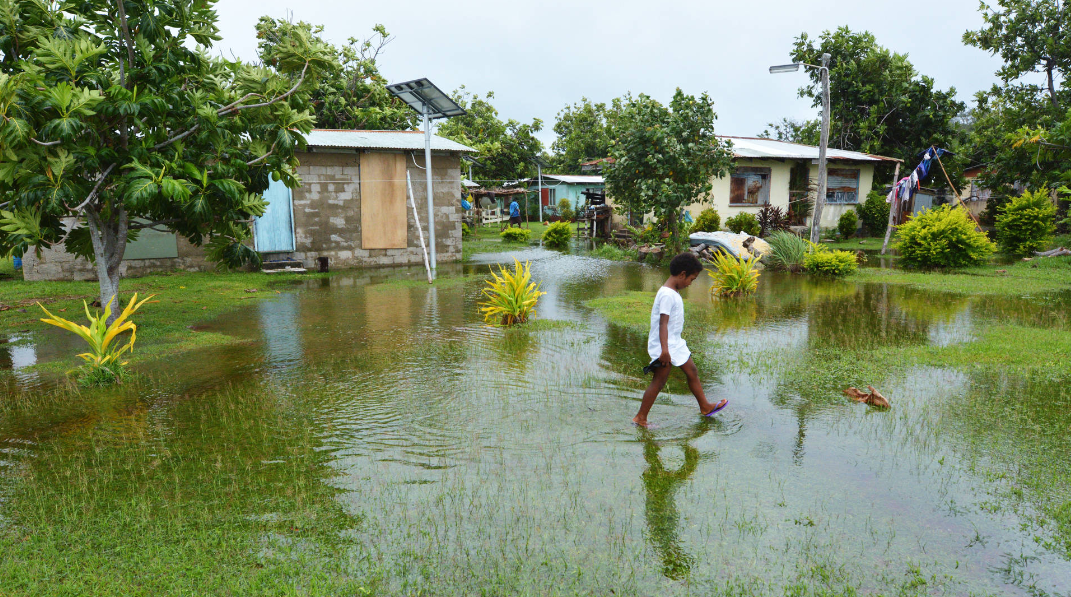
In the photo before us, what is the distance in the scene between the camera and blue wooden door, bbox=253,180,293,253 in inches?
664

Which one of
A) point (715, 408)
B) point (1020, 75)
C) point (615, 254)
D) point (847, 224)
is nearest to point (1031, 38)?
point (1020, 75)

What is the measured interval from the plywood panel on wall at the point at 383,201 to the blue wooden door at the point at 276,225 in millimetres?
1948

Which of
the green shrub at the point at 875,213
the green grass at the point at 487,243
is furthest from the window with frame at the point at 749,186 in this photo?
the green grass at the point at 487,243

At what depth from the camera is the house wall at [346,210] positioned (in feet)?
56.9

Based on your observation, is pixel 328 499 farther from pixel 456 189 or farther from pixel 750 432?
pixel 456 189

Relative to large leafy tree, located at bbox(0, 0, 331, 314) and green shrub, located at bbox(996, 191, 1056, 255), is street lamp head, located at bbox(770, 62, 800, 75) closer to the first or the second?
green shrub, located at bbox(996, 191, 1056, 255)

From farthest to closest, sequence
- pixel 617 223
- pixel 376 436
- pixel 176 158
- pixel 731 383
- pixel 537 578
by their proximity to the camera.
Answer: pixel 617 223 → pixel 176 158 → pixel 731 383 → pixel 376 436 → pixel 537 578

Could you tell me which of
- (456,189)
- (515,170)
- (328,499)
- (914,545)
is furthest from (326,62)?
(515,170)

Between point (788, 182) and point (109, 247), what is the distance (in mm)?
23374

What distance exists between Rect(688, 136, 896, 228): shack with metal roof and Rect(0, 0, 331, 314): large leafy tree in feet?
57.9

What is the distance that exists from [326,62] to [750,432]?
23.4 feet

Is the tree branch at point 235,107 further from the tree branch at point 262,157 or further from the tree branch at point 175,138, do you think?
the tree branch at point 262,157

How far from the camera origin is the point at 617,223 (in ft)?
91.7

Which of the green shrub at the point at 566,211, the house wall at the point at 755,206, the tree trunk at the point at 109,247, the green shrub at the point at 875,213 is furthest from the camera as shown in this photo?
the green shrub at the point at 566,211
